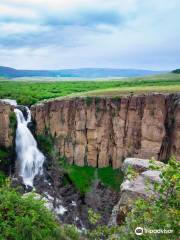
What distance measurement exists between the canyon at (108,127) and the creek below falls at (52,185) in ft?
11.1

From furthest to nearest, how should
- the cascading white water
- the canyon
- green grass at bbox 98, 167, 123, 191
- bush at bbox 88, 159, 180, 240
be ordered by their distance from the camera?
the canyon → the cascading white water → green grass at bbox 98, 167, 123, 191 → bush at bbox 88, 159, 180, 240

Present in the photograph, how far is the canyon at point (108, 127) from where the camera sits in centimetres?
8762

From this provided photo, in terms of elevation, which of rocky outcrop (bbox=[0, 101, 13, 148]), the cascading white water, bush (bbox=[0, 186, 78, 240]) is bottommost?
the cascading white water

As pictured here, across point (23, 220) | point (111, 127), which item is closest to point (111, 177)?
point (111, 127)

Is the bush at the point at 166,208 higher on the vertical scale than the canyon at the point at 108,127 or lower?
higher

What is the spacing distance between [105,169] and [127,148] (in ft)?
21.4

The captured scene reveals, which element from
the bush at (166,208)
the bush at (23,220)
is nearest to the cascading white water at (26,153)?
the bush at (23,220)

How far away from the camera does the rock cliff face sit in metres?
87.8

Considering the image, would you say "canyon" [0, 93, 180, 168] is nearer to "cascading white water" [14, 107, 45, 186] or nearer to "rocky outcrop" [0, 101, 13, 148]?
"rocky outcrop" [0, 101, 13, 148]

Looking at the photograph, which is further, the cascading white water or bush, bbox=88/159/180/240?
the cascading white water

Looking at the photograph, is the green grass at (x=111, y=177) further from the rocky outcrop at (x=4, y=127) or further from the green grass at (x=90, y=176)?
the rocky outcrop at (x=4, y=127)

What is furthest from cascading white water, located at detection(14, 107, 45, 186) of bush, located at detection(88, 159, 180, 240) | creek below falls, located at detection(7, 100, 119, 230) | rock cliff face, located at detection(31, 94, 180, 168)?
bush, located at detection(88, 159, 180, 240)

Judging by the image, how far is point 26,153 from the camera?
88.6 metres

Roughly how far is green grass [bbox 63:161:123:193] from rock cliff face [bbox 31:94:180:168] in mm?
2095
